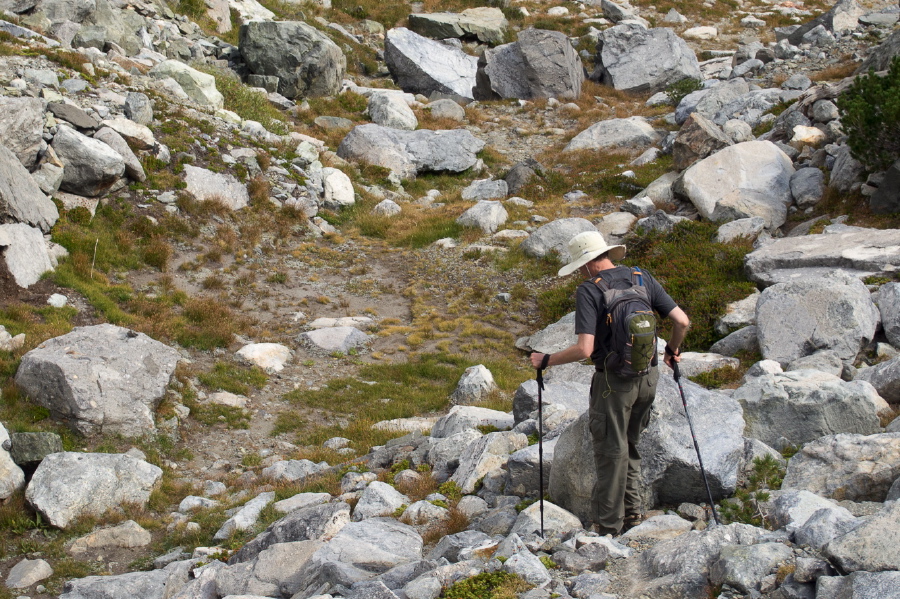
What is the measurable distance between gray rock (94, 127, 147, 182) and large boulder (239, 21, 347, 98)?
1301 centimetres

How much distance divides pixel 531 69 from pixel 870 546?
1327 inches

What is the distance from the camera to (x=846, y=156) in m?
18.4

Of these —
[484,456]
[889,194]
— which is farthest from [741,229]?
[484,456]

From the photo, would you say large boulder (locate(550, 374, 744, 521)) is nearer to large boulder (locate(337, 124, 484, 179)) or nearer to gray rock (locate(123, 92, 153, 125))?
gray rock (locate(123, 92, 153, 125))

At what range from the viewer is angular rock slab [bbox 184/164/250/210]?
19.8 meters

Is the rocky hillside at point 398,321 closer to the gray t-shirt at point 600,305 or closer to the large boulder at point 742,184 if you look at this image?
the large boulder at point 742,184

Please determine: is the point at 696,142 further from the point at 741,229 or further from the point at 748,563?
A: the point at 748,563

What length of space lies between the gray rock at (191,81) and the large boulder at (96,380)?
14.8 metres

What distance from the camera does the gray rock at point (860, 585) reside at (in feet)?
13.6

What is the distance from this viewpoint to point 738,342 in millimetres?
13031

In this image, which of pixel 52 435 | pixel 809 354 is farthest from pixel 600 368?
pixel 52 435

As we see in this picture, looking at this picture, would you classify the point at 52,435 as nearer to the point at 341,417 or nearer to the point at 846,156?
the point at 341,417

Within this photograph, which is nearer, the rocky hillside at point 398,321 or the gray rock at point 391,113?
the rocky hillside at point 398,321

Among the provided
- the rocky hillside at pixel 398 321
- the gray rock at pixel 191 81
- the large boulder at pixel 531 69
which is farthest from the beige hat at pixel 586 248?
the large boulder at pixel 531 69
